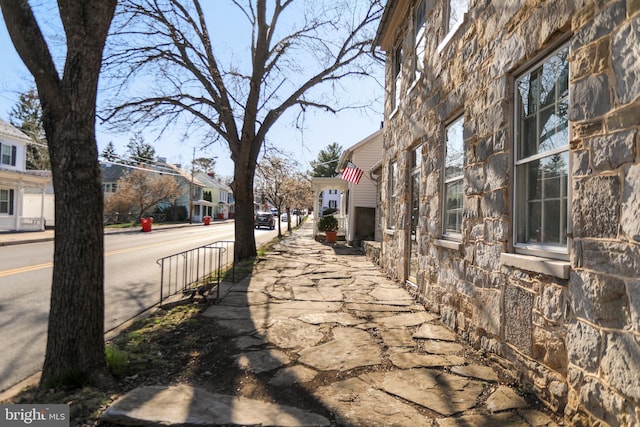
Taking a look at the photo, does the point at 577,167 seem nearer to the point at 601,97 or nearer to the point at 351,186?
the point at 601,97

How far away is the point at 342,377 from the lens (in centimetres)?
345

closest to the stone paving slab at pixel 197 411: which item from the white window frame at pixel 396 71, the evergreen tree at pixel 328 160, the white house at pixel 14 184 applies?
the white window frame at pixel 396 71

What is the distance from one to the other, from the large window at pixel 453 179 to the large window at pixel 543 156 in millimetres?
1293

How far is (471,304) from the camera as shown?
4277mm

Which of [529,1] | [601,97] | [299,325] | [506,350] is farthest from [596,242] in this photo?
[299,325]

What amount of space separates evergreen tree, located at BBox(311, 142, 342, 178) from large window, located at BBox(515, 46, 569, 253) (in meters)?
53.4

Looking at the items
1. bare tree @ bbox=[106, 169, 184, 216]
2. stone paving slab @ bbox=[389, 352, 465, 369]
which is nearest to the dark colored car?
bare tree @ bbox=[106, 169, 184, 216]

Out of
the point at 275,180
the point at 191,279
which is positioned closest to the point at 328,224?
the point at 275,180


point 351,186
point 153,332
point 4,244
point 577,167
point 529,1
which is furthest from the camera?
point 351,186

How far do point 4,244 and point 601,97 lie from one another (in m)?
19.6

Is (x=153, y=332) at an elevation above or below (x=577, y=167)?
below

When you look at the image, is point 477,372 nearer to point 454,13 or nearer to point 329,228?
point 454,13

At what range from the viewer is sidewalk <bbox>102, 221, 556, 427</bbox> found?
274cm

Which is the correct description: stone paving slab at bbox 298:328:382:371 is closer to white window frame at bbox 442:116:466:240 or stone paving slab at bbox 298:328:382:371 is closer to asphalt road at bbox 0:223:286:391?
white window frame at bbox 442:116:466:240
